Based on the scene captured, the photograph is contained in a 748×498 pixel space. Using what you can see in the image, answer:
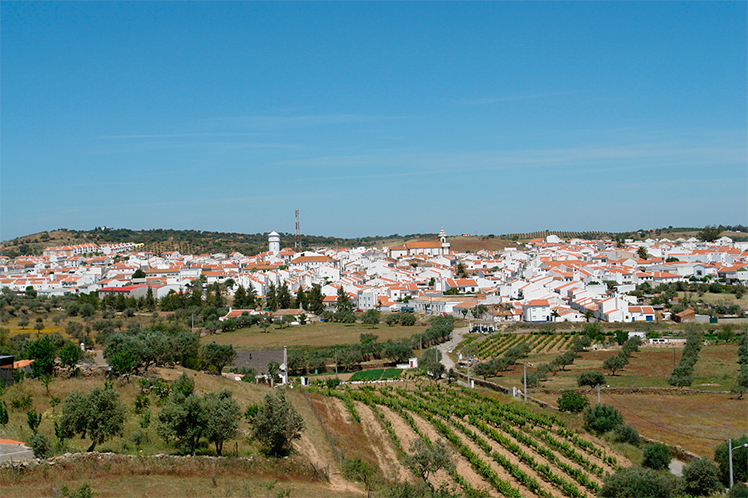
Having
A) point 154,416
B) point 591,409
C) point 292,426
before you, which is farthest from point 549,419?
point 154,416

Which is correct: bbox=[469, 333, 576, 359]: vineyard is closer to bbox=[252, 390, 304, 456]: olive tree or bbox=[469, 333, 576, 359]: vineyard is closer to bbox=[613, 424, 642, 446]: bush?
bbox=[613, 424, 642, 446]: bush

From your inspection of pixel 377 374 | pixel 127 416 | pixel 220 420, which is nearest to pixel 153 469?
pixel 220 420

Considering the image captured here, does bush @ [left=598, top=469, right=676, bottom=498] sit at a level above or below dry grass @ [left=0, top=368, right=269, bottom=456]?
below

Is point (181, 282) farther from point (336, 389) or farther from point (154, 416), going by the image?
point (154, 416)

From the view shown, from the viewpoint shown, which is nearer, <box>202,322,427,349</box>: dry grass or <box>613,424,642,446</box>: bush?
<box>613,424,642,446</box>: bush

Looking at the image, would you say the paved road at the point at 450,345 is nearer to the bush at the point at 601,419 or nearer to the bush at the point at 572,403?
the bush at the point at 572,403

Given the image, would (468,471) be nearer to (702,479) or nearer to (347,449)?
(347,449)

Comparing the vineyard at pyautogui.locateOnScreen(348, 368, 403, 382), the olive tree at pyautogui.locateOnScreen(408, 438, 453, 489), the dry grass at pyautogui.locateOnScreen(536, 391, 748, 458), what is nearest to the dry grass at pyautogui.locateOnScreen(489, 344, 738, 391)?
the dry grass at pyautogui.locateOnScreen(536, 391, 748, 458)
